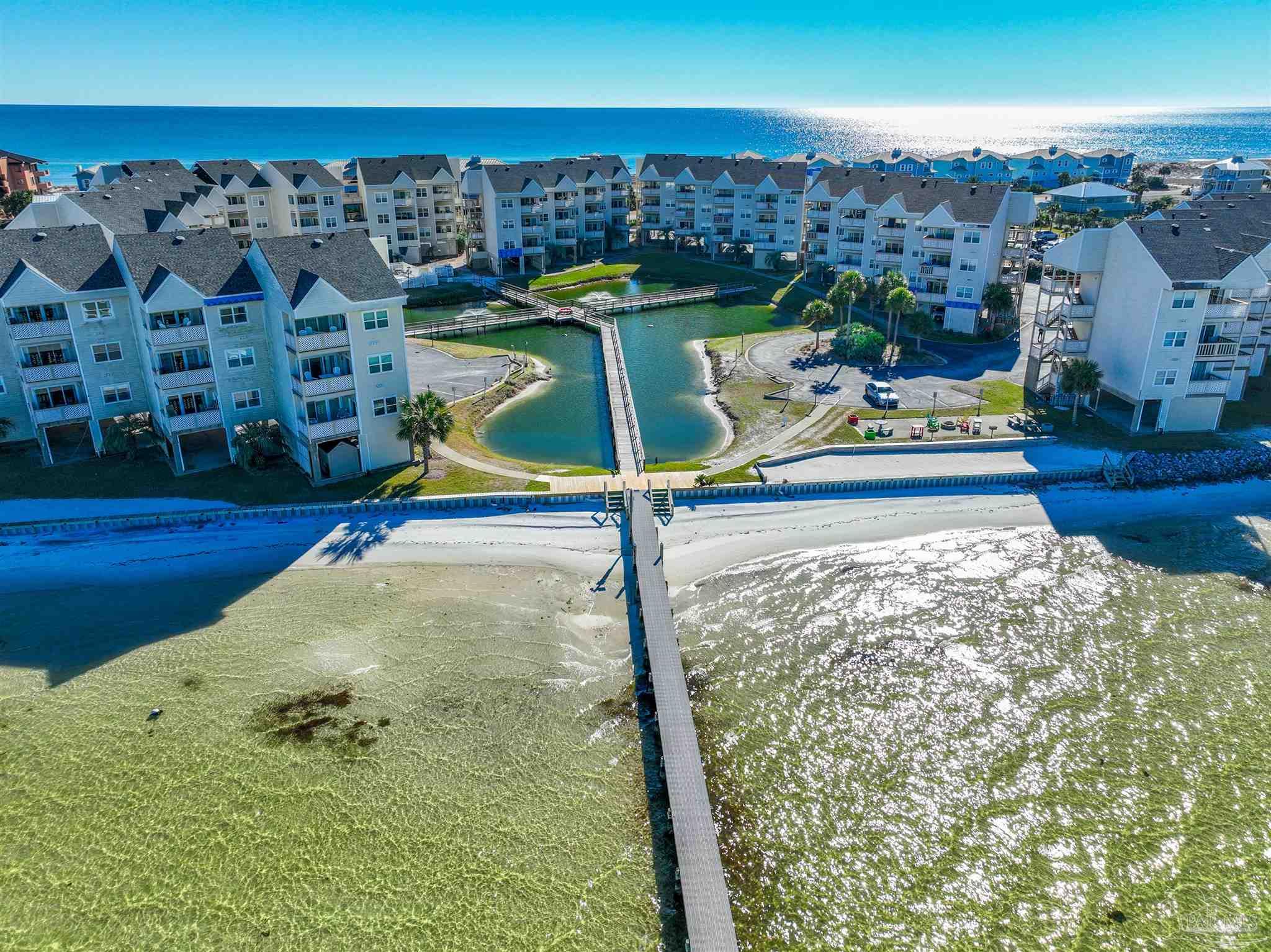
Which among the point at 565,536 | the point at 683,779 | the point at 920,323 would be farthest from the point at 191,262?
the point at 920,323

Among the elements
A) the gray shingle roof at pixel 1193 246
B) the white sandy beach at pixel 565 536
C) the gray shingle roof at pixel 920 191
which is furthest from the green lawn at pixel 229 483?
the gray shingle roof at pixel 920 191

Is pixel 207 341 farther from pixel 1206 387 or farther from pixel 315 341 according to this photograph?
pixel 1206 387

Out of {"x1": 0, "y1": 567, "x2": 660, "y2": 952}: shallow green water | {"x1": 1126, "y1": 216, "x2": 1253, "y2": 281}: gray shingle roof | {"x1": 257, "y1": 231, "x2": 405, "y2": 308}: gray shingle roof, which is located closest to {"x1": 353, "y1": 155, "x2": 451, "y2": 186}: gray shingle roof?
{"x1": 257, "y1": 231, "x2": 405, "y2": 308}: gray shingle roof

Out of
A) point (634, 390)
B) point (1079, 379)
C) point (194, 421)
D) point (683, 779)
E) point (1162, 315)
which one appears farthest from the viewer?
point (634, 390)

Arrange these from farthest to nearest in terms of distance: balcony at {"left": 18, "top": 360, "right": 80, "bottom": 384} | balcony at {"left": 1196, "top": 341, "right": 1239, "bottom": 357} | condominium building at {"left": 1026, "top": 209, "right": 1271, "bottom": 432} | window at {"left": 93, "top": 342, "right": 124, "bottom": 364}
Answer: balcony at {"left": 1196, "top": 341, "right": 1239, "bottom": 357}, condominium building at {"left": 1026, "top": 209, "right": 1271, "bottom": 432}, window at {"left": 93, "top": 342, "right": 124, "bottom": 364}, balcony at {"left": 18, "top": 360, "right": 80, "bottom": 384}

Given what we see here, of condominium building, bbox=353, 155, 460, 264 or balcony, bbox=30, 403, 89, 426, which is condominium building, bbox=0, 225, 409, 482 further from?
condominium building, bbox=353, 155, 460, 264
